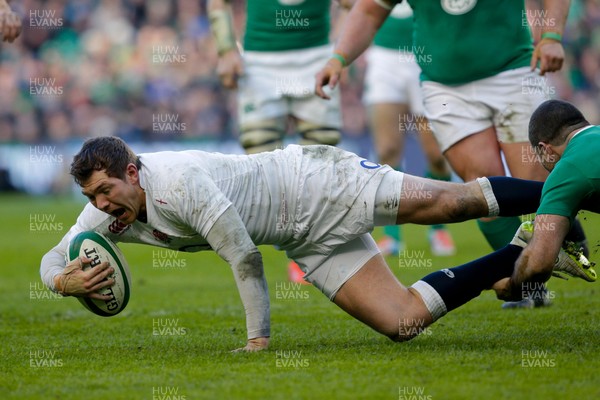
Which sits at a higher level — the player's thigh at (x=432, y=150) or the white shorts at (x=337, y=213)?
the white shorts at (x=337, y=213)

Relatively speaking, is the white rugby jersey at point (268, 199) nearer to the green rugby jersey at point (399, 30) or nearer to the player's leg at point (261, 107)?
the player's leg at point (261, 107)

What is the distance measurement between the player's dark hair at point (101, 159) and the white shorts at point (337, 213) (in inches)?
39.9

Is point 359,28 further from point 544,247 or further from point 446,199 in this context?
point 544,247

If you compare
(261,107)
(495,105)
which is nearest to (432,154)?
(261,107)

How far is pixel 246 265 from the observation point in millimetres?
5137

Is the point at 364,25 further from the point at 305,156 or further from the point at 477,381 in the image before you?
the point at 477,381

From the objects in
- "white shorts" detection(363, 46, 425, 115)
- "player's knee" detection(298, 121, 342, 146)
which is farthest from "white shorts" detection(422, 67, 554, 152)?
"white shorts" detection(363, 46, 425, 115)

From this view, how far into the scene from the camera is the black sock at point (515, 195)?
554 cm

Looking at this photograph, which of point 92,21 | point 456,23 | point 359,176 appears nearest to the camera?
point 359,176

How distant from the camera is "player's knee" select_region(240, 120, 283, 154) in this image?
8.38 meters

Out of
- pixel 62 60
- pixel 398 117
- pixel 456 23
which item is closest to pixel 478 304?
pixel 456 23

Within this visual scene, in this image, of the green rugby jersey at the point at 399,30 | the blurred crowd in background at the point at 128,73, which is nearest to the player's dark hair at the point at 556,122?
the green rugby jersey at the point at 399,30

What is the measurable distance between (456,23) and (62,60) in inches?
694

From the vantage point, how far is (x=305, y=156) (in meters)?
5.67
